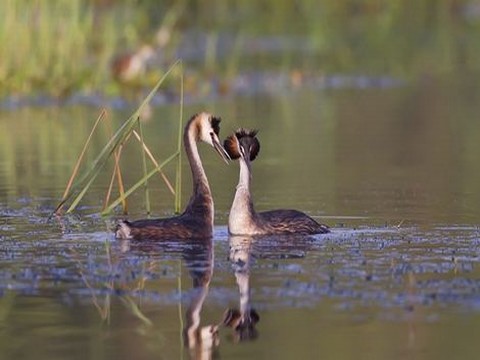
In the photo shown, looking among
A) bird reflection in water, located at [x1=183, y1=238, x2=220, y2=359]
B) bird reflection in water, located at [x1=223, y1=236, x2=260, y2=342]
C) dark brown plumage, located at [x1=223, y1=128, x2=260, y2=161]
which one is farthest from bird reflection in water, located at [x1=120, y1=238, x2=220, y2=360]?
dark brown plumage, located at [x1=223, y1=128, x2=260, y2=161]

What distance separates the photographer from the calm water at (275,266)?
28.4 ft

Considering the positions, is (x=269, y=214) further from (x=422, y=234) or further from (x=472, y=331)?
(x=472, y=331)

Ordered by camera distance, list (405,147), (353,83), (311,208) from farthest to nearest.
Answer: (353,83) → (405,147) → (311,208)

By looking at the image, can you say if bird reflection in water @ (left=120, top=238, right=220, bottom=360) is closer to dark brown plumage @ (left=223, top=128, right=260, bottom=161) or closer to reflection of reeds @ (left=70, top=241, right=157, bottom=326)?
reflection of reeds @ (left=70, top=241, right=157, bottom=326)

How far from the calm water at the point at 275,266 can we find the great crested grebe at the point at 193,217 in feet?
0.56

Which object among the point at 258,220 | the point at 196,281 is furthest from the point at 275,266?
the point at 258,220

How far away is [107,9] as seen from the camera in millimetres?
37250

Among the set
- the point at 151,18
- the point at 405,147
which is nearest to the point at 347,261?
the point at 405,147

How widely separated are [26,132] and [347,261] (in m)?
10.8

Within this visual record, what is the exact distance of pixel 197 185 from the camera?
41.5 feet

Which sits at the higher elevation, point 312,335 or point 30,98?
point 30,98

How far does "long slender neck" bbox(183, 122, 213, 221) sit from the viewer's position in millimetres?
12289

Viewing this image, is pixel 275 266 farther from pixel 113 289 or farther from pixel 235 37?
pixel 235 37

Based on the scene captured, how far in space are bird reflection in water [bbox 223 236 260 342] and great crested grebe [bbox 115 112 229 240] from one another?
0.47 metres
